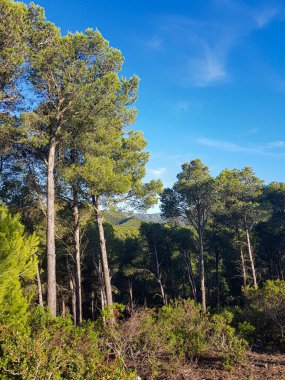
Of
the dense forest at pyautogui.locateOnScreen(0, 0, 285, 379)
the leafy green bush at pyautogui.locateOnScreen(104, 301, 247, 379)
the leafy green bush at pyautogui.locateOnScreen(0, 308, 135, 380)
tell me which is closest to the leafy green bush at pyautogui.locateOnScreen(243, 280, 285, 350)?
the dense forest at pyautogui.locateOnScreen(0, 0, 285, 379)

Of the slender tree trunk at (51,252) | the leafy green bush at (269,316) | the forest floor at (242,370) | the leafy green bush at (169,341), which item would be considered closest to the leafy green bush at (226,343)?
the leafy green bush at (169,341)

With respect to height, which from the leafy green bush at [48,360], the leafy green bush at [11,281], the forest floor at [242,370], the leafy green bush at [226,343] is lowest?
the forest floor at [242,370]

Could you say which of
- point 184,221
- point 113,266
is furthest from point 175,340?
point 113,266

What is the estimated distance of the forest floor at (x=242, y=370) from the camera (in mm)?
6191

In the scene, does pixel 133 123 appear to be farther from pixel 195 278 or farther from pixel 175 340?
pixel 195 278

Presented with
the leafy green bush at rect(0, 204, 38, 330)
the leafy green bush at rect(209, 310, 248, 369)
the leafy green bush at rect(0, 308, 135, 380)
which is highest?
the leafy green bush at rect(0, 204, 38, 330)

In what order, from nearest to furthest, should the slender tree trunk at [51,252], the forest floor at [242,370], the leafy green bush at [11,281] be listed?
the leafy green bush at [11,281], the forest floor at [242,370], the slender tree trunk at [51,252]

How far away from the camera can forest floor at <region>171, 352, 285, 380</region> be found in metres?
6.19

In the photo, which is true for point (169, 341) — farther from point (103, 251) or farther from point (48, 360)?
point (103, 251)

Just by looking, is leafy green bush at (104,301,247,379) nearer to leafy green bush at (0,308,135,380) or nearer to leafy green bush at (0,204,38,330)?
leafy green bush at (0,308,135,380)

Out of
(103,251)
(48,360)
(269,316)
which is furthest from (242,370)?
(103,251)

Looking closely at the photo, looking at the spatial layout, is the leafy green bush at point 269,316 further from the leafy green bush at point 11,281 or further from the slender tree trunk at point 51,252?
the leafy green bush at point 11,281

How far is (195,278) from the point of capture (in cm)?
3077

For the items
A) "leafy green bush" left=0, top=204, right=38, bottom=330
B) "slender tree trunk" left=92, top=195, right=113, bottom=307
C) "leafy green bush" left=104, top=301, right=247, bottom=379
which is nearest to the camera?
"leafy green bush" left=0, top=204, right=38, bottom=330
